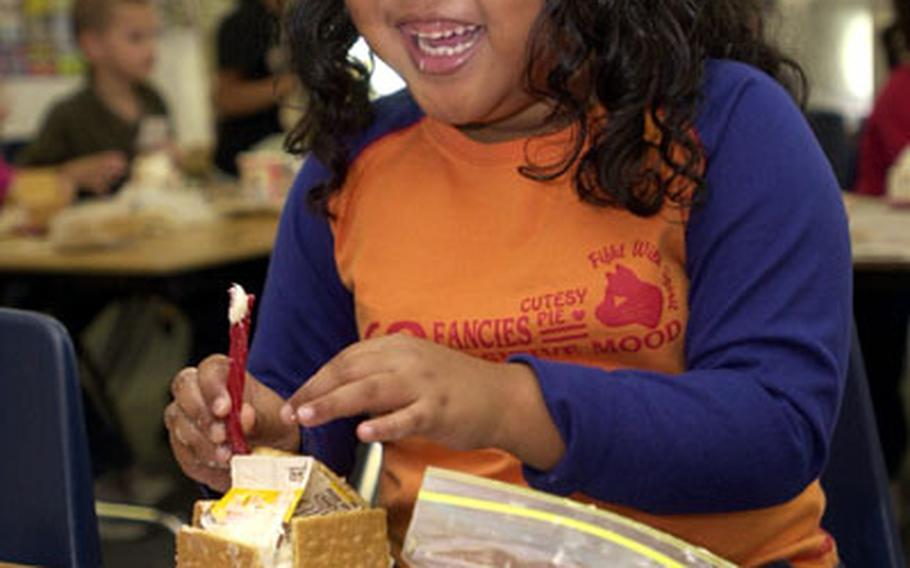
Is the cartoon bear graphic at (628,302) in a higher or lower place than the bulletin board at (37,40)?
higher

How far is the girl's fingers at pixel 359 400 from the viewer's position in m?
0.84

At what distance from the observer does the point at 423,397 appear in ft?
2.80

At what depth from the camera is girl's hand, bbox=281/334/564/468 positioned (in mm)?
842

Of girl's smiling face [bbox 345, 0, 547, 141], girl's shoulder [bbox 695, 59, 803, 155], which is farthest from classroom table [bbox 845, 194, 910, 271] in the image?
girl's smiling face [bbox 345, 0, 547, 141]

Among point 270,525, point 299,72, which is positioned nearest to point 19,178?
point 299,72

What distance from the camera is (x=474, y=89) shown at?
106 cm

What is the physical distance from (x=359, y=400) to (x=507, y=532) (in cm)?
11

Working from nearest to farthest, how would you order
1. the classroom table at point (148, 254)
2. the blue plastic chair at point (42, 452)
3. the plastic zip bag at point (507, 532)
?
Answer: the plastic zip bag at point (507, 532) → the blue plastic chair at point (42, 452) → the classroom table at point (148, 254)

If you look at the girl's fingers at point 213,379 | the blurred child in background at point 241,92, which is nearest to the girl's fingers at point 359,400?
the girl's fingers at point 213,379

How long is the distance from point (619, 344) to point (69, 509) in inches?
19.3

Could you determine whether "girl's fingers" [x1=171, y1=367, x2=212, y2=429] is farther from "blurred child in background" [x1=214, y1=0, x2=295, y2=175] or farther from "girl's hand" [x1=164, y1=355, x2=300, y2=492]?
"blurred child in background" [x1=214, y1=0, x2=295, y2=175]

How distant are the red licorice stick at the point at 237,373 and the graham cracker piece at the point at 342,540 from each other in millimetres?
117

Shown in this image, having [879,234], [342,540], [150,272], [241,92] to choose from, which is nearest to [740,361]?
[342,540]

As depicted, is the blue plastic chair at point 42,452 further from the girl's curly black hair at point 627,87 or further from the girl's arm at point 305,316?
the girl's curly black hair at point 627,87
